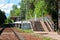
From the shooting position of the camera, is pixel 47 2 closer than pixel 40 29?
No

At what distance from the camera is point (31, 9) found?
270 ft

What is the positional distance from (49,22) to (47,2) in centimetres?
697

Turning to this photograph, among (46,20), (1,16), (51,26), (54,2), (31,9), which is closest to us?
(51,26)

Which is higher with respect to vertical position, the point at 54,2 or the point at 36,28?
the point at 54,2

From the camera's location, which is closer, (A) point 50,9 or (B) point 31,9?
(A) point 50,9

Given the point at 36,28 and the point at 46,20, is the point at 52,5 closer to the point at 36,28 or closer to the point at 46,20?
the point at 46,20

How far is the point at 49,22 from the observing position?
123 ft

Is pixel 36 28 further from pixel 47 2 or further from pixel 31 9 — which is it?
pixel 31 9

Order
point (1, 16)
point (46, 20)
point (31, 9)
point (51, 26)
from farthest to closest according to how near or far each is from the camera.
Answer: point (1, 16), point (31, 9), point (46, 20), point (51, 26)

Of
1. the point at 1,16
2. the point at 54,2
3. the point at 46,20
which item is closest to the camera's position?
the point at 46,20

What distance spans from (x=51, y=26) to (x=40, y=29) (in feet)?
6.53

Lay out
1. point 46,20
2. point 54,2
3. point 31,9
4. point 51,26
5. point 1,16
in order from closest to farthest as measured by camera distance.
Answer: point 51,26
point 46,20
point 54,2
point 31,9
point 1,16

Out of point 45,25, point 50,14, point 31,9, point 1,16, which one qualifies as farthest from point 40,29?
point 1,16

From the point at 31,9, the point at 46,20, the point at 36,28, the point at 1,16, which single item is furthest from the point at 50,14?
the point at 1,16
